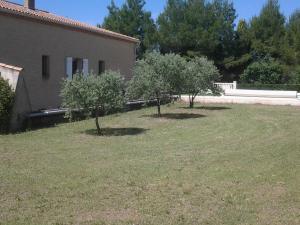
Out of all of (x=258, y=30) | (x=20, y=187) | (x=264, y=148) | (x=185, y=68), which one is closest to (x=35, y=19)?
(x=185, y=68)

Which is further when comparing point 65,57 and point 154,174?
point 65,57

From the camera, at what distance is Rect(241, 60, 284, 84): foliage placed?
46.8 meters

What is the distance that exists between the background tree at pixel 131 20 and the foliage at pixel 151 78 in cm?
3617

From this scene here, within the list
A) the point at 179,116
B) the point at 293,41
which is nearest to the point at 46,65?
the point at 179,116

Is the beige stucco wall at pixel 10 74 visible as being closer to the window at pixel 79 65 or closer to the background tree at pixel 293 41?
the window at pixel 79 65

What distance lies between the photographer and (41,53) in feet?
71.8

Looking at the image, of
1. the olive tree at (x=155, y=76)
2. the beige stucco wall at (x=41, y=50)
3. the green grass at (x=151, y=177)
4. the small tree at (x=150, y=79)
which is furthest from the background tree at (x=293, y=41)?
the green grass at (x=151, y=177)

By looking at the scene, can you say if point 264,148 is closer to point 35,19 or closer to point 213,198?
point 213,198

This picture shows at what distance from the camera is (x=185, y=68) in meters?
21.7

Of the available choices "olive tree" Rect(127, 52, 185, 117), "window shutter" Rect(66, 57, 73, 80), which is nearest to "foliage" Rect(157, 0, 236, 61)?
"window shutter" Rect(66, 57, 73, 80)

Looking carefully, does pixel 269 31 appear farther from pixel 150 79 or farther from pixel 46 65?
pixel 150 79

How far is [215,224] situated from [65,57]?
18934 mm

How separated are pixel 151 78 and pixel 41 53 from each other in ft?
18.0

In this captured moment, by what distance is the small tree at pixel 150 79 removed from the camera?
65.1ft
